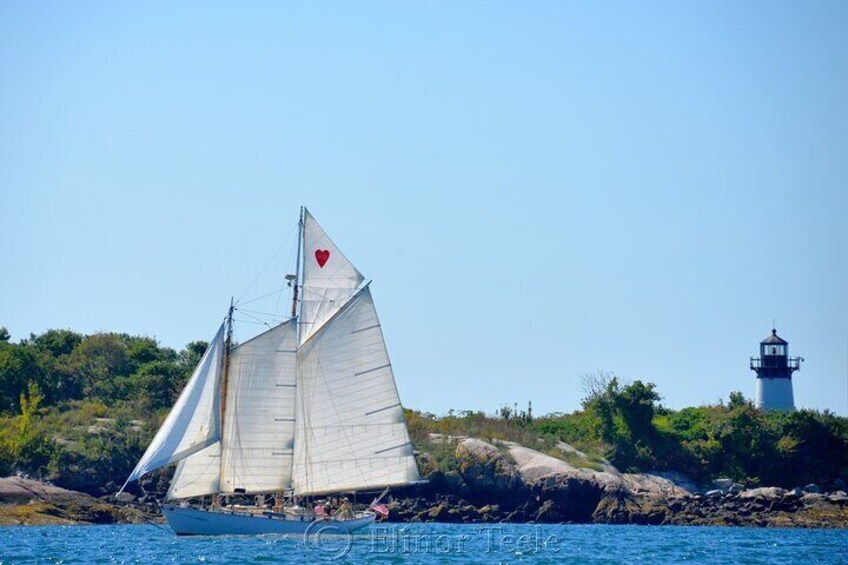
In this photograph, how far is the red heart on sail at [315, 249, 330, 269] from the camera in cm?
6406

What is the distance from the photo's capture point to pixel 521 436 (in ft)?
295

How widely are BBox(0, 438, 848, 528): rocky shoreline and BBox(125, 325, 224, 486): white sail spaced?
17.7 m

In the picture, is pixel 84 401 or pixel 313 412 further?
pixel 84 401

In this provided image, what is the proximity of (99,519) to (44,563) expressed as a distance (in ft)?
74.4

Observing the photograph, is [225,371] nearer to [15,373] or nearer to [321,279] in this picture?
[321,279]

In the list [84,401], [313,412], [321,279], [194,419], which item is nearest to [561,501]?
[313,412]

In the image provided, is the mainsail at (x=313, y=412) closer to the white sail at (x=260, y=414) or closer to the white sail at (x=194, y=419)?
the white sail at (x=260, y=414)

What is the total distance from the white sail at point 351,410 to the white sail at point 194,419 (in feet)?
13.1

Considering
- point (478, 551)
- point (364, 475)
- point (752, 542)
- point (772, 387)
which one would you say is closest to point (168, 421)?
point (364, 475)

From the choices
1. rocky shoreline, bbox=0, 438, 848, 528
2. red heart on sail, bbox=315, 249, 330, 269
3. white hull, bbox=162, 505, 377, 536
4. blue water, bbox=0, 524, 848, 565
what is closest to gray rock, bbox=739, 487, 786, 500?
rocky shoreline, bbox=0, 438, 848, 528

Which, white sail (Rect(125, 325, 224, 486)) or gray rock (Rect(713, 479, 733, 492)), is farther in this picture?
gray rock (Rect(713, 479, 733, 492))

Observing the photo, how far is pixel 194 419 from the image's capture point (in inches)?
2366

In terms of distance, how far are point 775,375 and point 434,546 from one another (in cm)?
4673

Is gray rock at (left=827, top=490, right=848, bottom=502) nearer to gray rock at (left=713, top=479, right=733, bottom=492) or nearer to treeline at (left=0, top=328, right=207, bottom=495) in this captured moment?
gray rock at (left=713, top=479, right=733, bottom=492)
